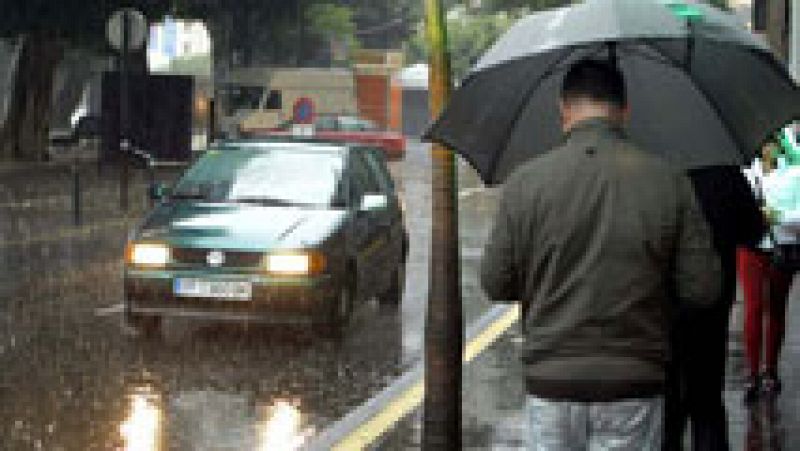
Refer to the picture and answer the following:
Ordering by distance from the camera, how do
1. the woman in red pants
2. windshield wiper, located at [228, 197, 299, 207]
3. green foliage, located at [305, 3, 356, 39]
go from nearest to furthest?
the woman in red pants < windshield wiper, located at [228, 197, 299, 207] < green foliage, located at [305, 3, 356, 39]

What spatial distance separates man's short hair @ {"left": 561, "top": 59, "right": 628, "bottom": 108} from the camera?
3.79 m

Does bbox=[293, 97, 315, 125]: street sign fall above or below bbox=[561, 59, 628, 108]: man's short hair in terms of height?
below

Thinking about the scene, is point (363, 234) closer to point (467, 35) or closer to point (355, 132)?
point (355, 132)

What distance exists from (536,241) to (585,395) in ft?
1.33

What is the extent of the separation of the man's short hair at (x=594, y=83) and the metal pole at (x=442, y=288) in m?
2.94

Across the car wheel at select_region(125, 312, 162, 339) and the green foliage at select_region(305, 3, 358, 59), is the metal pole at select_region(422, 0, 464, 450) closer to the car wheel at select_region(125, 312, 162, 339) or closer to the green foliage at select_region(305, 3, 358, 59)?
the car wheel at select_region(125, 312, 162, 339)

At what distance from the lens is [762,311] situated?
312 inches

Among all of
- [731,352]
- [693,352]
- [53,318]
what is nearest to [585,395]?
[693,352]

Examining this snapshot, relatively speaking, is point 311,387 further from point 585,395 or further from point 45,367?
point 585,395

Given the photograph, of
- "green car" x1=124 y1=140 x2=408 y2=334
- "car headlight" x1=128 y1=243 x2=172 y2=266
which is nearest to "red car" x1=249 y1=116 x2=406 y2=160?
"green car" x1=124 y1=140 x2=408 y2=334

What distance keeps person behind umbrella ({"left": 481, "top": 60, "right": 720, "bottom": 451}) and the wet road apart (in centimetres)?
420

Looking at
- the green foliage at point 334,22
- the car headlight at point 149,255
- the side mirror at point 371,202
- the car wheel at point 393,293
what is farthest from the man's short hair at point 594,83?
the green foliage at point 334,22

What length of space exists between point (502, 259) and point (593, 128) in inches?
15.7

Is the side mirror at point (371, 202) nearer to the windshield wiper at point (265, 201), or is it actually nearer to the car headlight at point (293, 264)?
the windshield wiper at point (265, 201)
